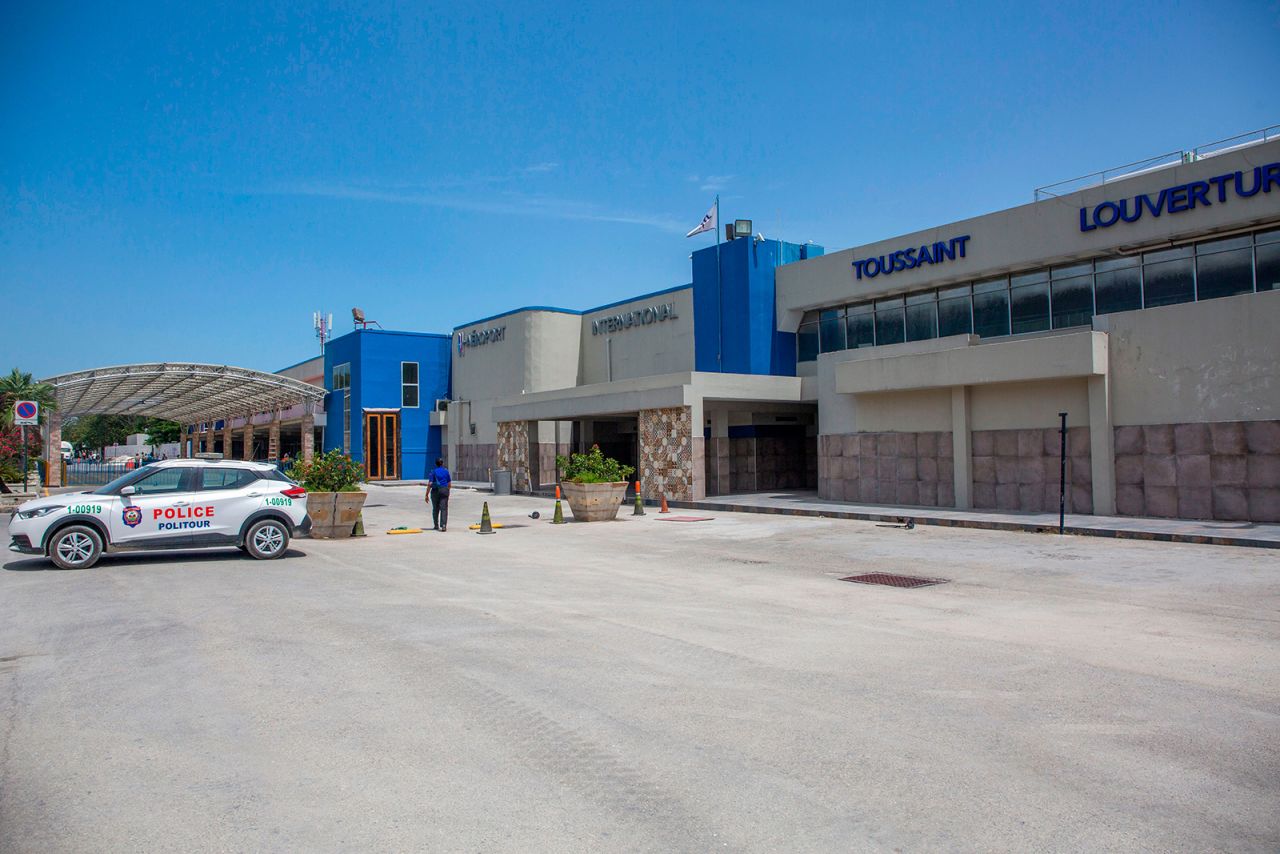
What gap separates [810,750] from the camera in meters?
5.59

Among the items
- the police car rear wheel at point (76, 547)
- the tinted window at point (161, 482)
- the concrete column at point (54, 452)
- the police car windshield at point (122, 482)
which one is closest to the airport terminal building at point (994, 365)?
the tinted window at point (161, 482)

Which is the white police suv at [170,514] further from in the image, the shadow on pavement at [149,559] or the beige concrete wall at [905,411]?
the beige concrete wall at [905,411]

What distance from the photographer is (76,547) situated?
46.0ft

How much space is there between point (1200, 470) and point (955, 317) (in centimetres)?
978

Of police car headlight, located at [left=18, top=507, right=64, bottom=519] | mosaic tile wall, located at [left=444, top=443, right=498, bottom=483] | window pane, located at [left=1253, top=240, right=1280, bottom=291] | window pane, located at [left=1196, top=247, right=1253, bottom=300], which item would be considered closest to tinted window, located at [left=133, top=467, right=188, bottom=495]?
police car headlight, located at [left=18, top=507, right=64, bottom=519]

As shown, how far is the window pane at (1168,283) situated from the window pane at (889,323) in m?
7.56

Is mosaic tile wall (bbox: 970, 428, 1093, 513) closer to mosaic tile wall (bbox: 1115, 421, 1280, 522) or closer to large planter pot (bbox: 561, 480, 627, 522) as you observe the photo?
mosaic tile wall (bbox: 1115, 421, 1280, 522)

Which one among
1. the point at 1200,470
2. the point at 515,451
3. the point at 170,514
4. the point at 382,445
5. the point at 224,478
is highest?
the point at 382,445

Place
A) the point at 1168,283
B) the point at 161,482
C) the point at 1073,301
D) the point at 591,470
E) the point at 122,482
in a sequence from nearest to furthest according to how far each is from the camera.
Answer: the point at 122,482 < the point at 161,482 < the point at 1168,283 < the point at 591,470 < the point at 1073,301

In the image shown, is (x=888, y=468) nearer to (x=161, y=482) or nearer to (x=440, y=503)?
(x=440, y=503)

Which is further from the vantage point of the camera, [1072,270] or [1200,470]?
[1072,270]

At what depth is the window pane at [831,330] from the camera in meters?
31.6

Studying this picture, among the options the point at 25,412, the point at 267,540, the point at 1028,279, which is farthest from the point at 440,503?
the point at 1028,279

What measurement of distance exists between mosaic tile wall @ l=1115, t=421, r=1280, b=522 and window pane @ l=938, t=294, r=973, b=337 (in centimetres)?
749
